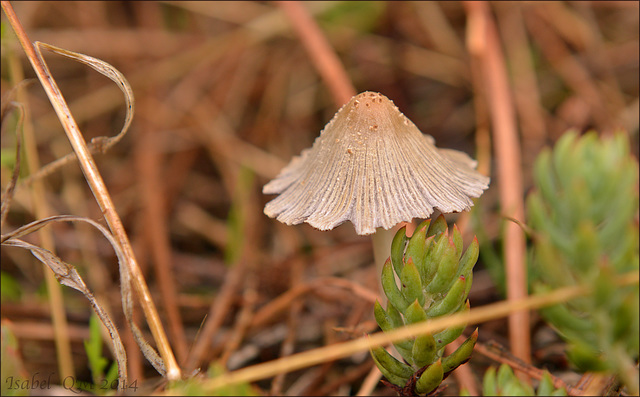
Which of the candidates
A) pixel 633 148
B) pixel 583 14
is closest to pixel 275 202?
pixel 633 148

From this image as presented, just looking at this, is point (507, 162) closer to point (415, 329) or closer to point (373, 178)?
point (373, 178)

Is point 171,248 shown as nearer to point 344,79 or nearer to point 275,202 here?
point 344,79

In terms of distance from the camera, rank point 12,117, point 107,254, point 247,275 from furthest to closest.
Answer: point 107,254
point 247,275
point 12,117

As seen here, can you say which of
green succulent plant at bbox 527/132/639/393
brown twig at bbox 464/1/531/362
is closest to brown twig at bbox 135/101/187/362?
brown twig at bbox 464/1/531/362

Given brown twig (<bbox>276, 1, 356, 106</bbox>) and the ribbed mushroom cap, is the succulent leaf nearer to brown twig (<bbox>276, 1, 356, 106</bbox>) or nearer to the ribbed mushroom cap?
the ribbed mushroom cap

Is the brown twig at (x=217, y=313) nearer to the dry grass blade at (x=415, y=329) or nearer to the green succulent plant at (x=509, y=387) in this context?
the dry grass blade at (x=415, y=329)

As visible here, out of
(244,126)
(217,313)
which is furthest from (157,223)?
(244,126)

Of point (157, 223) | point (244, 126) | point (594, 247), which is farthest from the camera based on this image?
point (244, 126)
